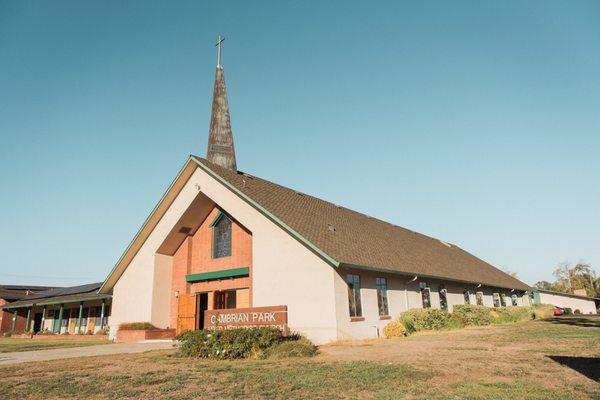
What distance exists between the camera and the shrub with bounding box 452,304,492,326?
22984 millimetres

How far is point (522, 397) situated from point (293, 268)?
37.6 ft

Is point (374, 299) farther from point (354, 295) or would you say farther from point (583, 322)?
point (583, 322)

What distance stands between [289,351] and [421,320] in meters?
9.28

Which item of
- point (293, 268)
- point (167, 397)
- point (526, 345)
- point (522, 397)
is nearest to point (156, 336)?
point (293, 268)

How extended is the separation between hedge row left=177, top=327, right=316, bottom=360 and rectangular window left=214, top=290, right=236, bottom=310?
7.28 meters

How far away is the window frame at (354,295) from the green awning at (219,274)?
5.36 metres

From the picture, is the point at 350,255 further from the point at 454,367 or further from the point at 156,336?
the point at 156,336

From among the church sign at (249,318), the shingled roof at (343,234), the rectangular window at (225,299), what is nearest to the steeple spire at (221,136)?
the shingled roof at (343,234)

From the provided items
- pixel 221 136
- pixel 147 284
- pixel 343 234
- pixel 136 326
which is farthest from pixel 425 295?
pixel 136 326

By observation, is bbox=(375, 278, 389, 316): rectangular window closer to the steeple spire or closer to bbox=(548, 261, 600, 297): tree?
the steeple spire

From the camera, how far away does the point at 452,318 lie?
21.2 m

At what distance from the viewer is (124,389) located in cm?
834

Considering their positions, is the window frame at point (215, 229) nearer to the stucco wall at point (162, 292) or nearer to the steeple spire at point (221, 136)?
the stucco wall at point (162, 292)

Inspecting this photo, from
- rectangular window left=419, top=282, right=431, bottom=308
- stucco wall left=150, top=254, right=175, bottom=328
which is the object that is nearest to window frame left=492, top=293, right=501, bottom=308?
rectangular window left=419, top=282, right=431, bottom=308
